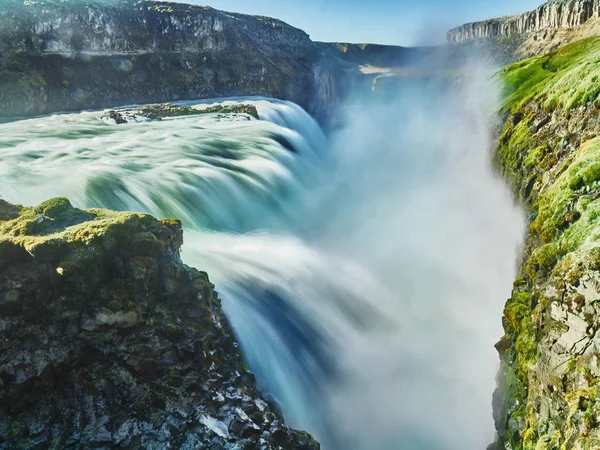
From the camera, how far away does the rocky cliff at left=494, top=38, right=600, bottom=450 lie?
19.0 feet

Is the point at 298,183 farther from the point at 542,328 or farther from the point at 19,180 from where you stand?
the point at 542,328

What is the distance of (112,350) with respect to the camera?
6.72 m

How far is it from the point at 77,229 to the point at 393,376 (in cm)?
866

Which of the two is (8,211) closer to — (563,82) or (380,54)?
(563,82)

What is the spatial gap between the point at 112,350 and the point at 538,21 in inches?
5328

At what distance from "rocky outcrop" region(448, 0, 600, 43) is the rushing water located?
3186 inches

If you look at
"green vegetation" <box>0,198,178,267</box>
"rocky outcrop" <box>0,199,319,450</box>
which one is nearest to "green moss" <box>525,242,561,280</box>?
"rocky outcrop" <box>0,199,319,450</box>

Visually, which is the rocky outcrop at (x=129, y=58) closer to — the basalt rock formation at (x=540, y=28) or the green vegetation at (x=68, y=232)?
the green vegetation at (x=68, y=232)

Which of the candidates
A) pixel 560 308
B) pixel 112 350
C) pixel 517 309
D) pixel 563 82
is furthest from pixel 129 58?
pixel 560 308

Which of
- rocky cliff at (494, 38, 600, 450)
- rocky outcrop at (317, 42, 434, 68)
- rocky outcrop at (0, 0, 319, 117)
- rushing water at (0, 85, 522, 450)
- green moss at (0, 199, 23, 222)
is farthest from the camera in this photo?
rocky outcrop at (317, 42, 434, 68)

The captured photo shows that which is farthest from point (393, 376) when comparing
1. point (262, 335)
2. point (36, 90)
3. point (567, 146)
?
point (36, 90)

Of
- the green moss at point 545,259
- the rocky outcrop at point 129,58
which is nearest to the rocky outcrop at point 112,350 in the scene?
the green moss at point 545,259

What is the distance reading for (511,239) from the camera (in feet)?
49.5

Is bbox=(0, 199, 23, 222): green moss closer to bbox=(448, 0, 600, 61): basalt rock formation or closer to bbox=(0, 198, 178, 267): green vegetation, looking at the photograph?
bbox=(0, 198, 178, 267): green vegetation
